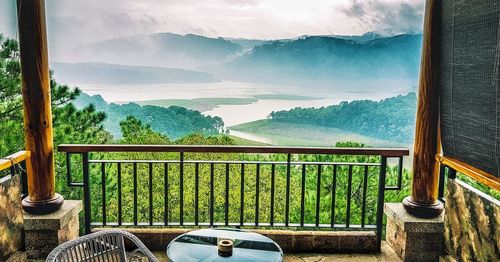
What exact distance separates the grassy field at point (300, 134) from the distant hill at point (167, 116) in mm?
1394

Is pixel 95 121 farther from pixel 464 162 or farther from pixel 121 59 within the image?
pixel 121 59

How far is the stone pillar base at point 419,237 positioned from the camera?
3.20m

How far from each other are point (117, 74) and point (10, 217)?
22.7 m

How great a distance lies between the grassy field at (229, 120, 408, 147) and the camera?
2159cm

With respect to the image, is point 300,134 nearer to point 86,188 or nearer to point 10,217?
point 86,188

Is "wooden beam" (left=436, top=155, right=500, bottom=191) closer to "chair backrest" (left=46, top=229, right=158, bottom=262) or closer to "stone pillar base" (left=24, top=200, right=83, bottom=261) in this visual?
"chair backrest" (left=46, top=229, right=158, bottom=262)

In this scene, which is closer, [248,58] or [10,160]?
[10,160]

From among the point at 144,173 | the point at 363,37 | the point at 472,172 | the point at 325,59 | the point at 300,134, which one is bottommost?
the point at 144,173

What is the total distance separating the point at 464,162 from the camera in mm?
2887

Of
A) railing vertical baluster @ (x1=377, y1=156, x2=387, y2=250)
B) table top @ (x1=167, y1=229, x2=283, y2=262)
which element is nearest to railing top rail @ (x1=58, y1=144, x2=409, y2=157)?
railing vertical baluster @ (x1=377, y1=156, x2=387, y2=250)

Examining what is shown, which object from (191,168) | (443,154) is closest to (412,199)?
(443,154)

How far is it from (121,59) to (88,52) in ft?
6.04

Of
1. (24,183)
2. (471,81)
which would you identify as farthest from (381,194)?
(24,183)

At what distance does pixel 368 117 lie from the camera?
22656mm
